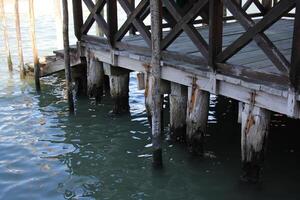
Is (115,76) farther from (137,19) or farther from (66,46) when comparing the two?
(137,19)

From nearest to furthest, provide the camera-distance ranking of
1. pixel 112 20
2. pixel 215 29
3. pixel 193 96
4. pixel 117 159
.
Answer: pixel 215 29
pixel 193 96
pixel 117 159
pixel 112 20

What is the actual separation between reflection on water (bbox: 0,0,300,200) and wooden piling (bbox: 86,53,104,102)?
1.82 feet

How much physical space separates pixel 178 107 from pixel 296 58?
311 centimetres

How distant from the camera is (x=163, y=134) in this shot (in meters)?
9.33

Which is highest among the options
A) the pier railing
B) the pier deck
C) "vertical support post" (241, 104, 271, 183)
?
the pier railing

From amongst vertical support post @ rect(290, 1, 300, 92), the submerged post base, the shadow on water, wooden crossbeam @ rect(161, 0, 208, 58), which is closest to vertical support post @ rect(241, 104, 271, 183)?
the shadow on water

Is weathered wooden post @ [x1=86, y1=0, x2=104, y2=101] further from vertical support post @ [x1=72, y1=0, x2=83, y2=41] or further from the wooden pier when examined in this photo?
vertical support post @ [x1=72, y1=0, x2=83, y2=41]

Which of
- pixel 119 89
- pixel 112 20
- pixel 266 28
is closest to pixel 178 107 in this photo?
pixel 119 89

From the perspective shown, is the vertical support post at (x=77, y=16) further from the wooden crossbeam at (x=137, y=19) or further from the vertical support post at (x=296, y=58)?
the vertical support post at (x=296, y=58)

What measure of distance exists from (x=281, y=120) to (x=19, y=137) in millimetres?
5718

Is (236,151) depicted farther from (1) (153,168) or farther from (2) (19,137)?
(2) (19,137)

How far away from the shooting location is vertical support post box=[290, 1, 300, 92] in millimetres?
5274

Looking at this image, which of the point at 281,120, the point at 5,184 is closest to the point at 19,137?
the point at 5,184

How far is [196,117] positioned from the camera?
757cm
